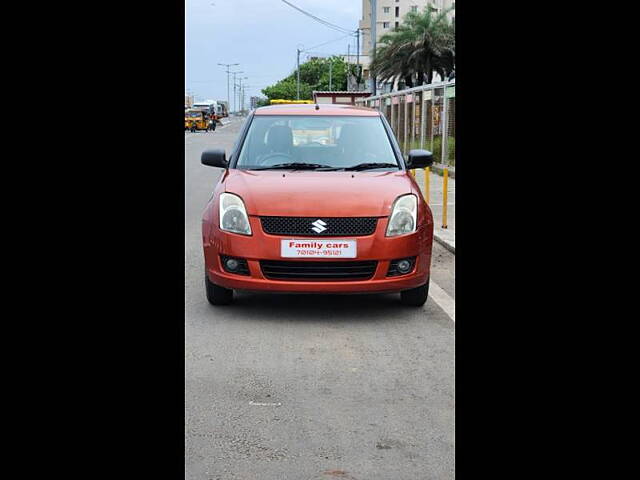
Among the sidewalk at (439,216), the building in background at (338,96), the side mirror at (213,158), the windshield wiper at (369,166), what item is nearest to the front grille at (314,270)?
the sidewalk at (439,216)

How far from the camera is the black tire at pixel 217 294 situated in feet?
22.4

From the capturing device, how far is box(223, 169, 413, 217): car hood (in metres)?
6.37

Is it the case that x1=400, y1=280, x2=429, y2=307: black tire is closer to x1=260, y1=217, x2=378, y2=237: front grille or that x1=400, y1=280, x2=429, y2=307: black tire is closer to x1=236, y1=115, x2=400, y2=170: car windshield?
x1=260, y1=217, x2=378, y2=237: front grille

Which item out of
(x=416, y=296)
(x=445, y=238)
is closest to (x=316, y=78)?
(x=445, y=238)

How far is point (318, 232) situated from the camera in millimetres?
6324

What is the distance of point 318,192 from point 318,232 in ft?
1.10

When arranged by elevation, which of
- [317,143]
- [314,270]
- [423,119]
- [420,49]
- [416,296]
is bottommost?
[416,296]

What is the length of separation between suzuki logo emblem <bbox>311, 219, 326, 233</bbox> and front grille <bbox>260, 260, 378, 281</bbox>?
23 centimetres

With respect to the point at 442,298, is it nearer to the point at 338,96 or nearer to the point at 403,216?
the point at 403,216

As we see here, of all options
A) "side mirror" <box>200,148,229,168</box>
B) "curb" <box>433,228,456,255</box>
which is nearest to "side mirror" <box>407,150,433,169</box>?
"side mirror" <box>200,148,229,168</box>
